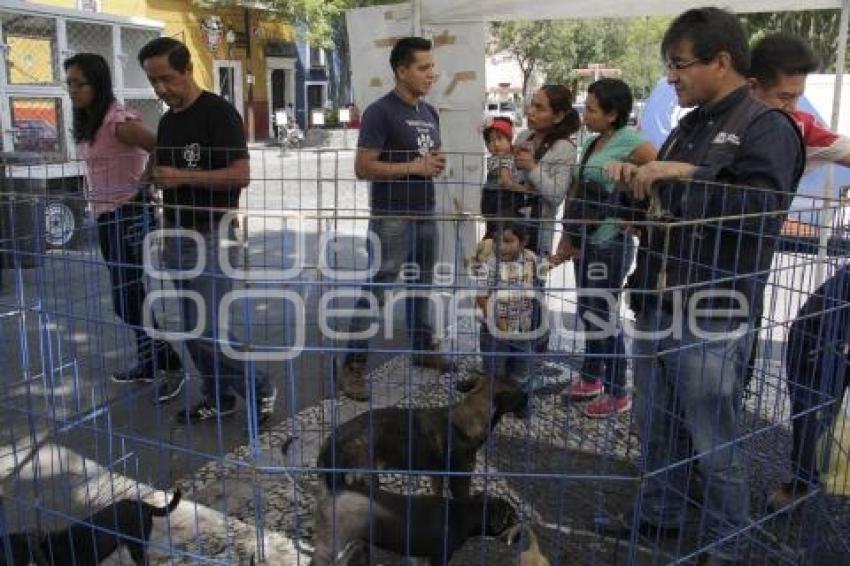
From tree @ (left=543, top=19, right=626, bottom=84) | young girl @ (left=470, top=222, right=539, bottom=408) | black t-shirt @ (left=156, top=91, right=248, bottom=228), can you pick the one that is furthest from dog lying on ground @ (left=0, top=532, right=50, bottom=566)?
tree @ (left=543, top=19, right=626, bottom=84)

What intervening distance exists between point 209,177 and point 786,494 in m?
2.77

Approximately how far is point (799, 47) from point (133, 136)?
3.25 metres

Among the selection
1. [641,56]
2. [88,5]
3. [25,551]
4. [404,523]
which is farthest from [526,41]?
[25,551]

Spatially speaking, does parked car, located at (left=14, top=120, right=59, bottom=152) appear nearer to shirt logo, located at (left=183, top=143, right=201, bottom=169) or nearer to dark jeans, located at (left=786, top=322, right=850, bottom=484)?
shirt logo, located at (left=183, top=143, right=201, bottom=169)

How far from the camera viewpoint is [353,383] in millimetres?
4027

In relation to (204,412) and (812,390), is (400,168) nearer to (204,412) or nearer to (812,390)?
(204,412)

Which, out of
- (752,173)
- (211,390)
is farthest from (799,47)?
(211,390)

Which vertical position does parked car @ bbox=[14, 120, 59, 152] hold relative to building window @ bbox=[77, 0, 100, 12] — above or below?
below

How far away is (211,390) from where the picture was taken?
4.01 meters

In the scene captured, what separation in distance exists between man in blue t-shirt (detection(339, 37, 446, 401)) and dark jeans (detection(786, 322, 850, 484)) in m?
1.81

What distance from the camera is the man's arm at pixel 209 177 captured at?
3270 millimetres

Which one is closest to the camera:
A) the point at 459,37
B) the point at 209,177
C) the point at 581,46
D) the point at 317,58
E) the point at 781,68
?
the point at 781,68

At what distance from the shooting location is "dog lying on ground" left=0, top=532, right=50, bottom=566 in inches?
99.3

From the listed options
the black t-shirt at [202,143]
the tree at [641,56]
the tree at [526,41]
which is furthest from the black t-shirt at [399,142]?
the tree at [641,56]
